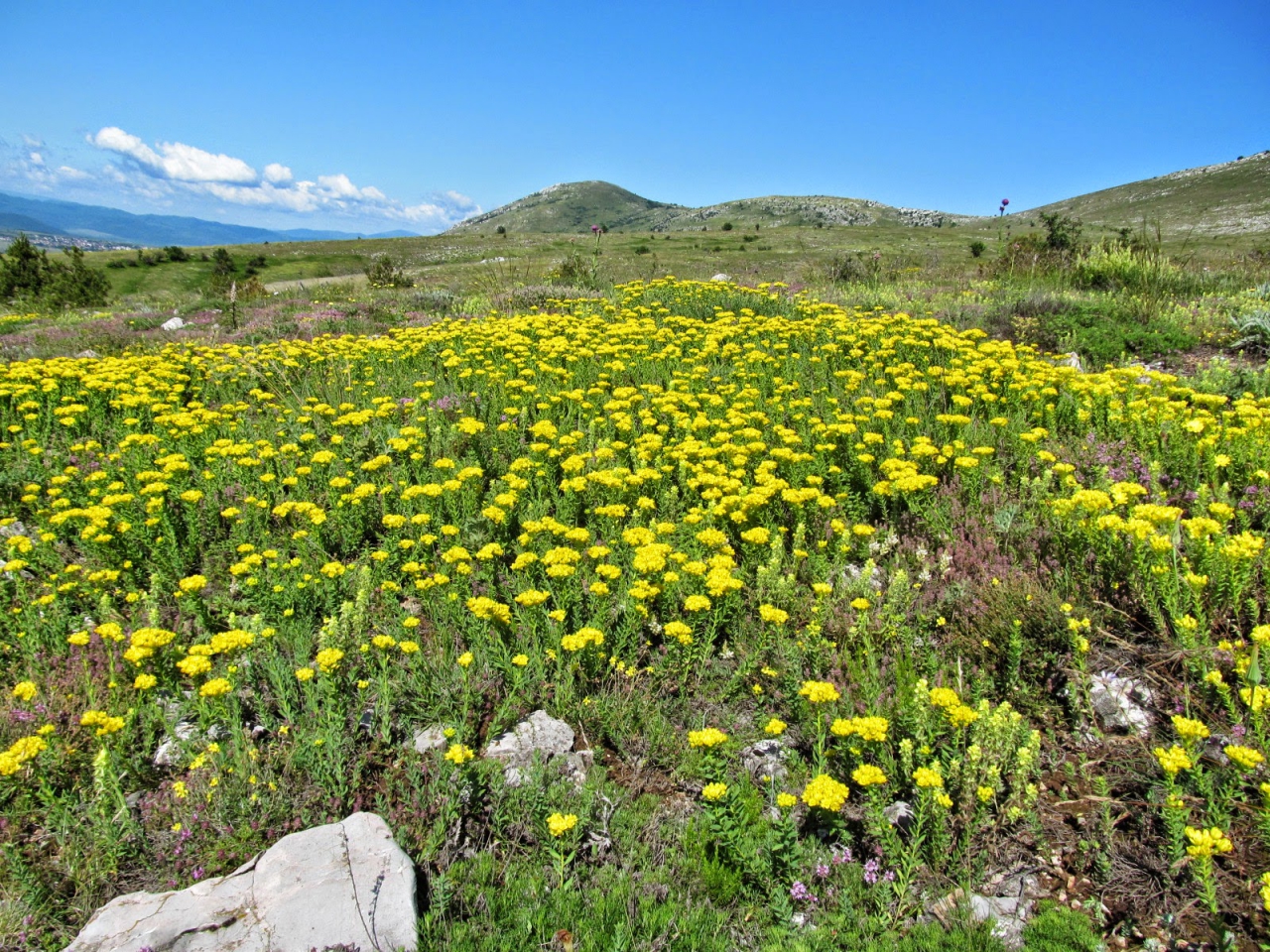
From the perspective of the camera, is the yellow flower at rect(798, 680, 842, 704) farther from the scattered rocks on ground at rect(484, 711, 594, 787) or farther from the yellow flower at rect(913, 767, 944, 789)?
the scattered rocks on ground at rect(484, 711, 594, 787)

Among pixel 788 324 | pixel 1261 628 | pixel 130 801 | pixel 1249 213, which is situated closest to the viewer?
pixel 1261 628

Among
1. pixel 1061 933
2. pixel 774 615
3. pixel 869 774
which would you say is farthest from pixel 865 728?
pixel 1061 933

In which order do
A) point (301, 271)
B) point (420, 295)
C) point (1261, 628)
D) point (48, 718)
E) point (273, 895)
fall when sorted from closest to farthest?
point (273, 895) → point (1261, 628) → point (48, 718) → point (420, 295) → point (301, 271)

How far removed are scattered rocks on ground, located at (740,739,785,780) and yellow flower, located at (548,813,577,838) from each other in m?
1.03

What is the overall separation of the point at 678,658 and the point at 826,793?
128cm

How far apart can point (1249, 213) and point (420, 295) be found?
8252cm

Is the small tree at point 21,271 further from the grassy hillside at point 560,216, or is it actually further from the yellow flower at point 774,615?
the grassy hillside at point 560,216

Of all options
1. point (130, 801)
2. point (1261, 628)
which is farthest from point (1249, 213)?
point (130, 801)

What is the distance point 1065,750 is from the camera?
3168 millimetres

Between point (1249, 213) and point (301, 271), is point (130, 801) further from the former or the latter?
point (1249, 213)

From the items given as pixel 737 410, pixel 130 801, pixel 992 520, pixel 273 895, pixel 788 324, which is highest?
pixel 788 324

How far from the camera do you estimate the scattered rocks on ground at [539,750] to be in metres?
3.17

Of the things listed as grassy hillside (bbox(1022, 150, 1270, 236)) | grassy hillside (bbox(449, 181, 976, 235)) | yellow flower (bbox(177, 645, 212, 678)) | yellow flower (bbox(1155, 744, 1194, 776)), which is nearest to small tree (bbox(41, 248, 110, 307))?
yellow flower (bbox(177, 645, 212, 678))

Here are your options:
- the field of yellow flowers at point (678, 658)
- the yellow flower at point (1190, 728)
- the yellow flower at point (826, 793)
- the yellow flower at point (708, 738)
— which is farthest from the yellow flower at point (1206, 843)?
the yellow flower at point (708, 738)
